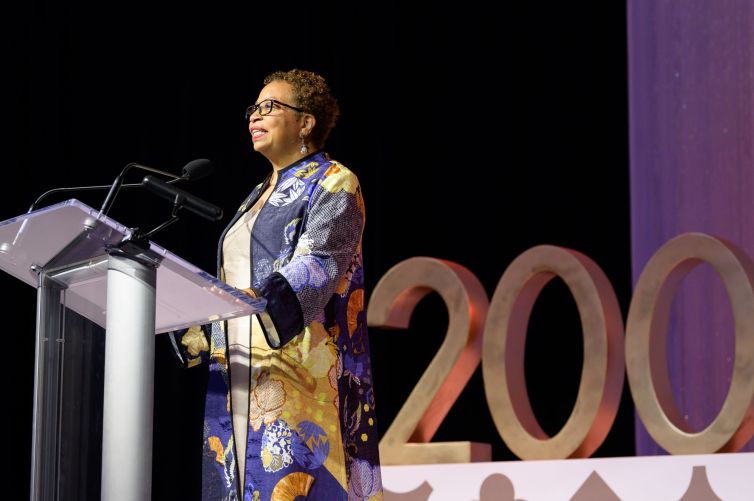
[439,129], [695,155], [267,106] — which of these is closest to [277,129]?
[267,106]

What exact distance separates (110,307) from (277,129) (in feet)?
2.50

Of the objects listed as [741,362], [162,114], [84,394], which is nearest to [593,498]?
[741,362]

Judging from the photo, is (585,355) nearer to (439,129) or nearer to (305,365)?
(305,365)

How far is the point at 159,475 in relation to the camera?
401cm

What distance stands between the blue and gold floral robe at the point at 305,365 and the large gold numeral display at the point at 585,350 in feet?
3.53

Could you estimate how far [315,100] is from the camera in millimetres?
2312

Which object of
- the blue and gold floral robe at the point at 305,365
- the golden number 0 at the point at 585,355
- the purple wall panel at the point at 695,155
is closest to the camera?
the blue and gold floral robe at the point at 305,365

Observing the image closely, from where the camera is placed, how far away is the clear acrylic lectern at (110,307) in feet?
5.14

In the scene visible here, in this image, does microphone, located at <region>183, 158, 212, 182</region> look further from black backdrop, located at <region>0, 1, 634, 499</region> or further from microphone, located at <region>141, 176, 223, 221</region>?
black backdrop, located at <region>0, 1, 634, 499</region>

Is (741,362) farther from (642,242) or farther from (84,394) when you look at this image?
(84,394)

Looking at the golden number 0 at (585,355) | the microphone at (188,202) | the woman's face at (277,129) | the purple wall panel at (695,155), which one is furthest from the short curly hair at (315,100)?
the purple wall panel at (695,155)

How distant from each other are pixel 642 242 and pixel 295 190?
232cm

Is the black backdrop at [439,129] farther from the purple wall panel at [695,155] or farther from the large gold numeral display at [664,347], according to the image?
the large gold numeral display at [664,347]

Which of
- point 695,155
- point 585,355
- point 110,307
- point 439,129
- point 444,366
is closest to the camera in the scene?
point 110,307
